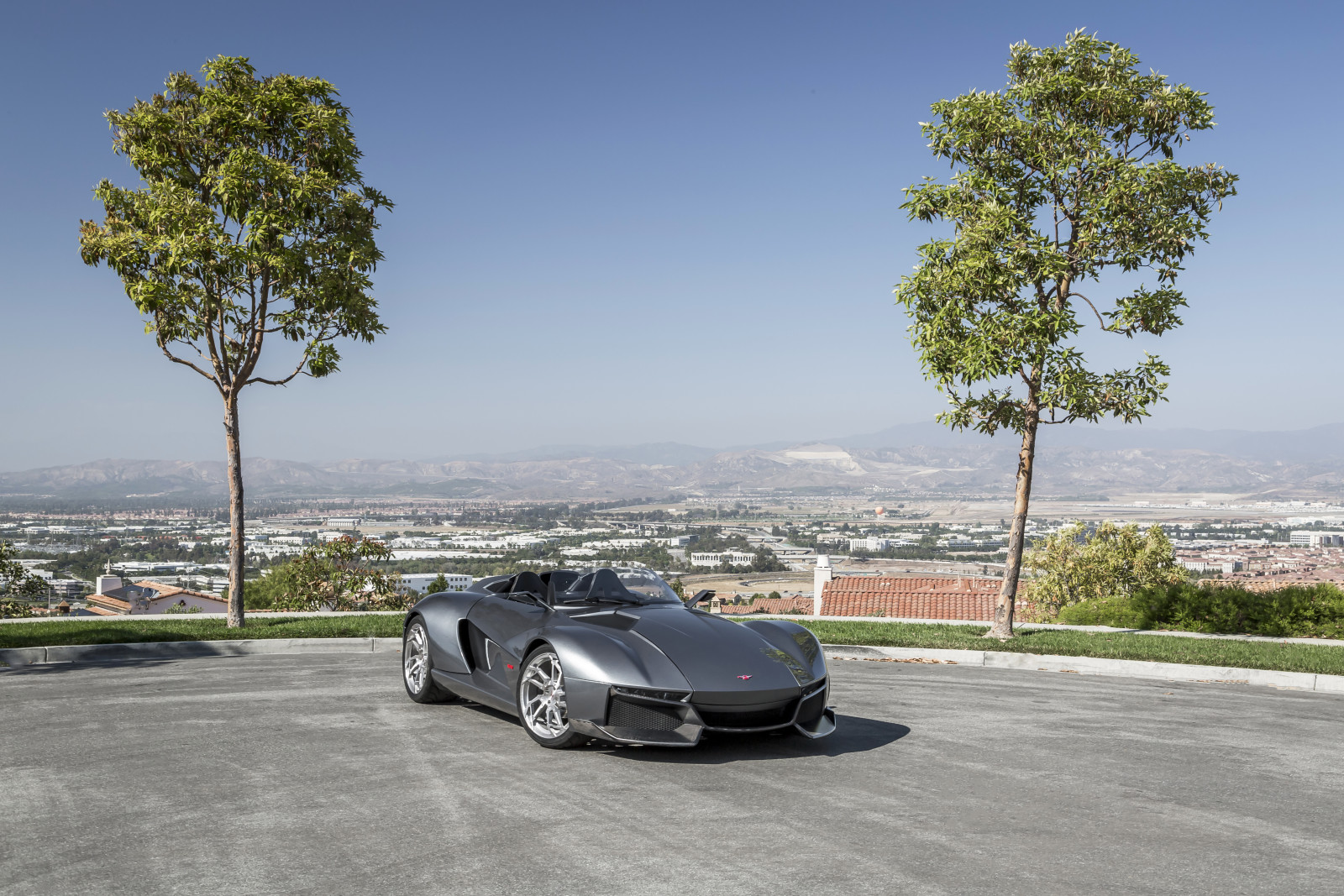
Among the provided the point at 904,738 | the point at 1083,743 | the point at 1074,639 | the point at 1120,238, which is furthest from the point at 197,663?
the point at 1120,238

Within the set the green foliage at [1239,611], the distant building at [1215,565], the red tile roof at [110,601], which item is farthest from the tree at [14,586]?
the distant building at [1215,565]

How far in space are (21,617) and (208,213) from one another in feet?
27.4

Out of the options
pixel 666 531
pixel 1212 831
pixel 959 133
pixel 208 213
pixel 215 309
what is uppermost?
pixel 959 133

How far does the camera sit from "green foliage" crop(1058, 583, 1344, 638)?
14578 millimetres

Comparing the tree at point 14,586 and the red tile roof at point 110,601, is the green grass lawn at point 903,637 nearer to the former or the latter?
the tree at point 14,586

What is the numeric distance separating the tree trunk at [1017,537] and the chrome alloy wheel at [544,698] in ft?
29.7

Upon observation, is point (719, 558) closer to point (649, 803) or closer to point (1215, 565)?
point (1215, 565)

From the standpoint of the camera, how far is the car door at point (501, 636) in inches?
280

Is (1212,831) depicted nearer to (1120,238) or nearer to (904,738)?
(904,738)

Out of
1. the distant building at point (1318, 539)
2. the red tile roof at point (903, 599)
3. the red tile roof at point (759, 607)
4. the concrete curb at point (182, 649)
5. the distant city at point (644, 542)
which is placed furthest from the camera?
the distant building at point (1318, 539)

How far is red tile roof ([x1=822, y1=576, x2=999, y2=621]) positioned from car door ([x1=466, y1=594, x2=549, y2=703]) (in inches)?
665

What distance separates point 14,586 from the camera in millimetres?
18250

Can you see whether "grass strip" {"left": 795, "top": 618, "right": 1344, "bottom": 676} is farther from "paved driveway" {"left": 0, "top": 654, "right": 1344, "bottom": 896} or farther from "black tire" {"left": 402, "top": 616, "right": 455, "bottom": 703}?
"black tire" {"left": 402, "top": 616, "right": 455, "bottom": 703}

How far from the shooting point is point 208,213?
44.5 ft
